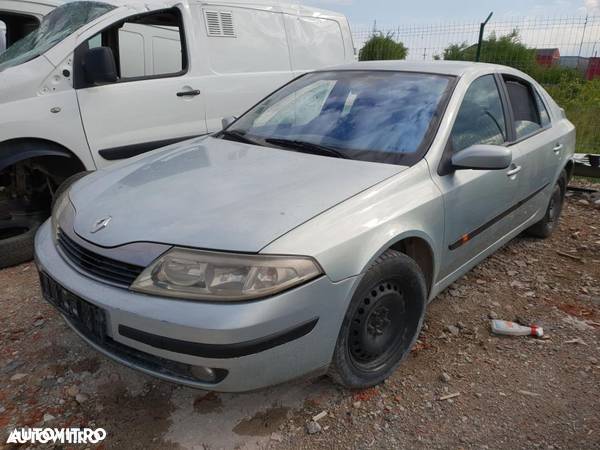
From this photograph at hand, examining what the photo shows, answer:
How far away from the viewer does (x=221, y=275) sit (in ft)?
5.49

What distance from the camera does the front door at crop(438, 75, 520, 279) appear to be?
2.44 m

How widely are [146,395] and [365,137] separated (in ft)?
5.36

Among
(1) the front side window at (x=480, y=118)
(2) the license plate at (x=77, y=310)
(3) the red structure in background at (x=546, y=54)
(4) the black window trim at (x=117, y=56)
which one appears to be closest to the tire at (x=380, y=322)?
(1) the front side window at (x=480, y=118)

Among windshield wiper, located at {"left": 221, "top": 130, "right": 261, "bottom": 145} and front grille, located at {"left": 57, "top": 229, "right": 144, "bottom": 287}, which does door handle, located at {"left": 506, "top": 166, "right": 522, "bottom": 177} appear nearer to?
windshield wiper, located at {"left": 221, "top": 130, "right": 261, "bottom": 145}

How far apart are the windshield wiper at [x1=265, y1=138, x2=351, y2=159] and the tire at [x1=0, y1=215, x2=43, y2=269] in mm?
2035

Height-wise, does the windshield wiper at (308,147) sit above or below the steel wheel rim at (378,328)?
above

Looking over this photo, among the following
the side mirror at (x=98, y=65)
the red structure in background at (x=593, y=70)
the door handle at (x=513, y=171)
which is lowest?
the red structure in background at (x=593, y=70)

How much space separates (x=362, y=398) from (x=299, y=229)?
912 mm

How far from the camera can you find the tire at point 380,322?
1973mm

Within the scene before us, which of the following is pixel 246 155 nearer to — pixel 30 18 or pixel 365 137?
pixel 365 137

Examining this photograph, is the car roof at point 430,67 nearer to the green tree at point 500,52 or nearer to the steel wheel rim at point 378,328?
the steel wheel rim at point 378,328

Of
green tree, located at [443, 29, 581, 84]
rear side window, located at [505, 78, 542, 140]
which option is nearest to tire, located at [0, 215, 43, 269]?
rear side window, located at [505, 78, 542, 140]

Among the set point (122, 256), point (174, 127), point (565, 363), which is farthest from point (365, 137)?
point (174, 127)

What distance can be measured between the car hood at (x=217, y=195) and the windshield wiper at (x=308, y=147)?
55 millimetres
